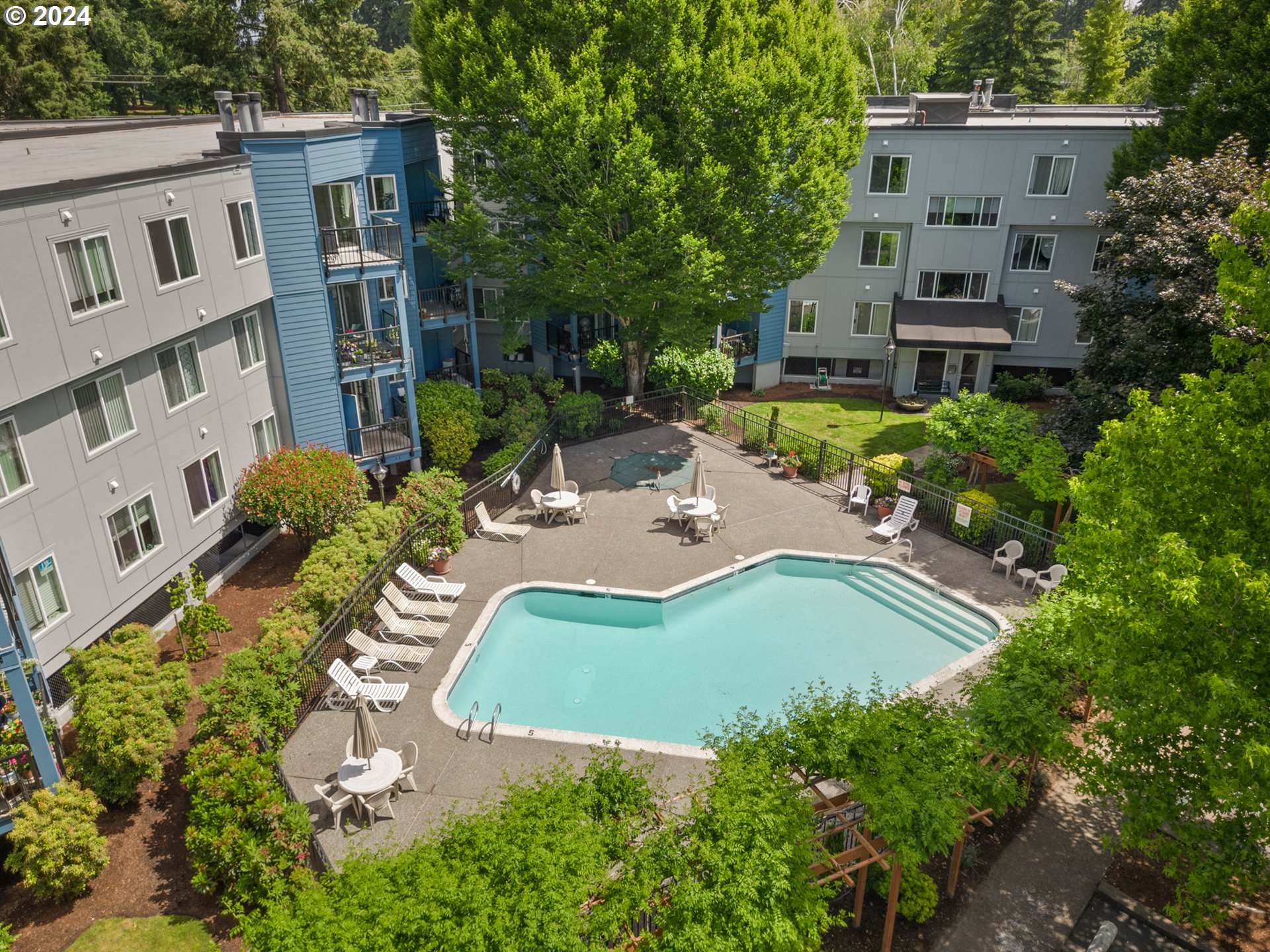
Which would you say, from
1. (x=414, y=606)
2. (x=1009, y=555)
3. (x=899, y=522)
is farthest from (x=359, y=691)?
(x=1009, y=555)

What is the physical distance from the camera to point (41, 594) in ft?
52.6

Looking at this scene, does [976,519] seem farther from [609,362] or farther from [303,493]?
[303,493]

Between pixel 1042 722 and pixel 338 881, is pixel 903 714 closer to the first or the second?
pixel 1042 722

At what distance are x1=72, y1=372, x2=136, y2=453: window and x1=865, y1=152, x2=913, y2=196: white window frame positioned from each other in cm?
2833

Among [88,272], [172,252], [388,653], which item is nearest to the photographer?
[88,272]

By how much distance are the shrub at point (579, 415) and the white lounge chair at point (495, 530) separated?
7.04m

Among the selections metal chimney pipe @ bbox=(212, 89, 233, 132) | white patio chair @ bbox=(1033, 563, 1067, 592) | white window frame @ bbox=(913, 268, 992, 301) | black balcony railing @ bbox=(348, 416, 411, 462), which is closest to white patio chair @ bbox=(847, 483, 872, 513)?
white patio chair @ bbox=(1033, 563, 1067, 592)

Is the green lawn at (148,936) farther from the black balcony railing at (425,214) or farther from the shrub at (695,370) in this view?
the shrub at (695,370)

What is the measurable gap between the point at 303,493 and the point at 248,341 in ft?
16.5

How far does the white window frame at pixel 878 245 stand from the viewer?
3541cm

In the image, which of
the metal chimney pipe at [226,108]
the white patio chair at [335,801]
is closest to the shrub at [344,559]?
the white patio chair at [335,801]

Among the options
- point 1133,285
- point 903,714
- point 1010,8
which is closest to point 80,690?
point 903,714

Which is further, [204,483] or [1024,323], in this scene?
[1024,323]

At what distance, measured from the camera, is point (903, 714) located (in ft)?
43.9
